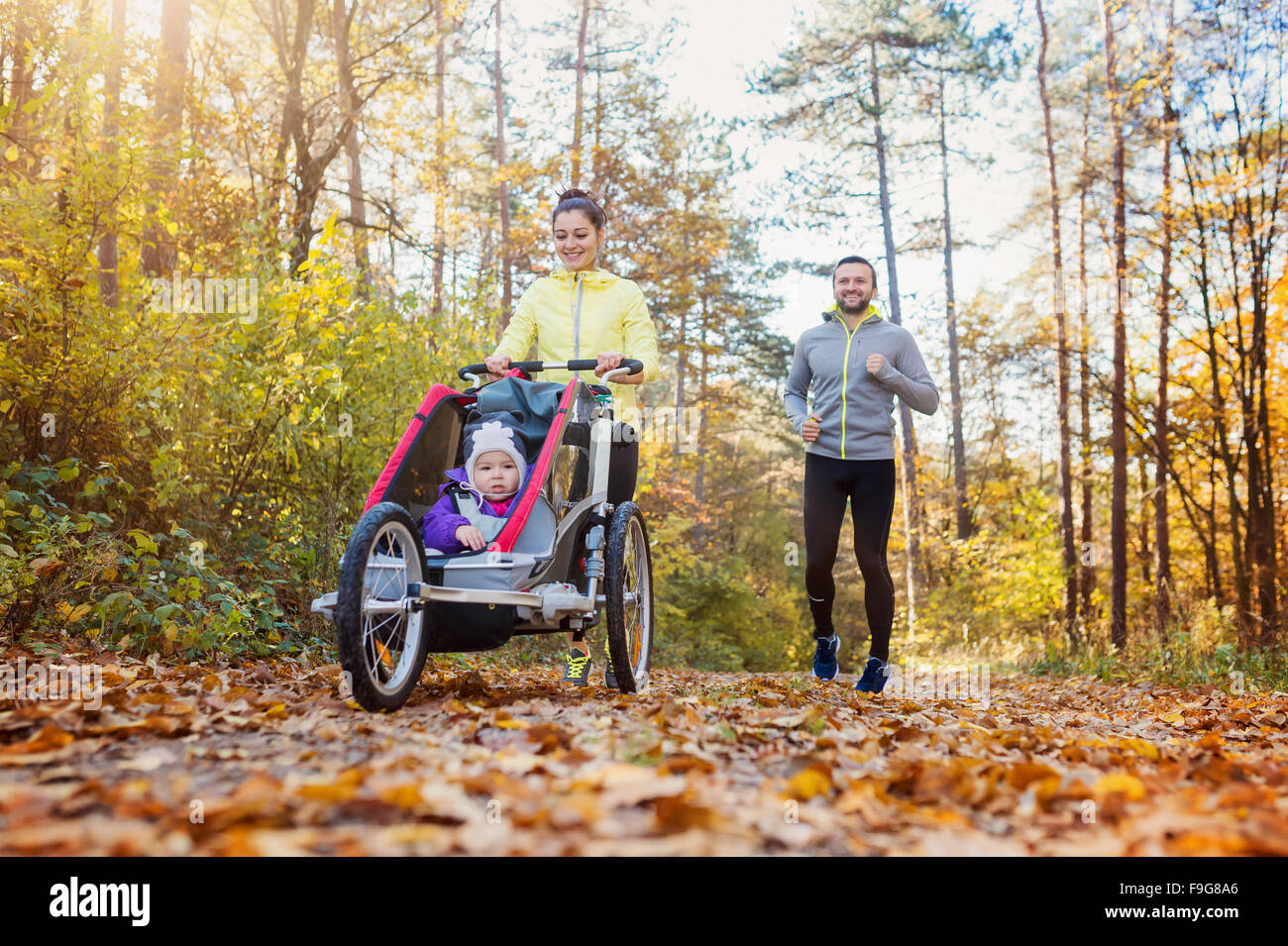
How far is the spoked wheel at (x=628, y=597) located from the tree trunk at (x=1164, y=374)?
732 cm

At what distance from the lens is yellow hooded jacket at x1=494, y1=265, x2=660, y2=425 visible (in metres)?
4.99

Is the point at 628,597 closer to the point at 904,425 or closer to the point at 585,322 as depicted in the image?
the point at 585,322

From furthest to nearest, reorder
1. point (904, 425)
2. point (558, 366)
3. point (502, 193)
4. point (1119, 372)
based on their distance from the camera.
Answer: point (904, 425), point (502, 193), point (1119, 372), point (558, 366)

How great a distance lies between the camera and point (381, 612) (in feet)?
11.2

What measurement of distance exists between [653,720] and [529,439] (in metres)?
1.51

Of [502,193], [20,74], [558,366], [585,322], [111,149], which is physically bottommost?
[558,366]

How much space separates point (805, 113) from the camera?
22891 millimetres

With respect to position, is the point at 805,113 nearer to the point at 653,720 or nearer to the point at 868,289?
the point at 868,289

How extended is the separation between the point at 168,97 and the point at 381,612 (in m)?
7.18

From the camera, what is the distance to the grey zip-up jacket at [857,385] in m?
5.57

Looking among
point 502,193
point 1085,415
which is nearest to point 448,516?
point 502,193

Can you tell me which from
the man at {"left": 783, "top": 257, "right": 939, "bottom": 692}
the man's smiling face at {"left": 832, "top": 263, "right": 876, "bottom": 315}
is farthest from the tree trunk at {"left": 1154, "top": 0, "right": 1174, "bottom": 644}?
the man at {"left": 783, "top": 257, "right": 939, "bottom": 692}

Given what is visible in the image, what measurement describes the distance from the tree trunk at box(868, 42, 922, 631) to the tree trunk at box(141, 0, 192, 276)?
16802 mm
